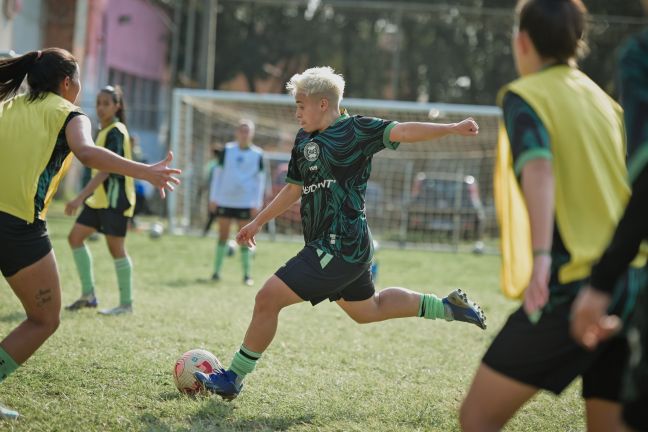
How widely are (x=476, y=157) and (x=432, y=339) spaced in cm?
1332

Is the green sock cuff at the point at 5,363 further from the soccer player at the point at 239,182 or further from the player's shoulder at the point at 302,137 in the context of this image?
the soccer player at the point at 239,182

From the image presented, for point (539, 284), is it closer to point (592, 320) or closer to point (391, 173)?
point (592, 320)

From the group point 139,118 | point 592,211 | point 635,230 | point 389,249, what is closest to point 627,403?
point 635,230

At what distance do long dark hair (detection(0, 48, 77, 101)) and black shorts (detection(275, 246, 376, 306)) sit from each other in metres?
1.55

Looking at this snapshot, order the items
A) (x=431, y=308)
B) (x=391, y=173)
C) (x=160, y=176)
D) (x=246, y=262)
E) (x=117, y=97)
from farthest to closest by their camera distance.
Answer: (x=391, y=173) → (x=246, y=262) → (x=117, y=97) → (x=431, y=308) → (x=160, y=176)

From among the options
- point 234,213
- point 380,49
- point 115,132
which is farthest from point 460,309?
point 380,49

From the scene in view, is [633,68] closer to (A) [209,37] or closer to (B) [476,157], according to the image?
(A) [209,37]

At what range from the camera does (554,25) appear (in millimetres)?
2881

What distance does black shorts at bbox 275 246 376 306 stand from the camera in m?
4.55

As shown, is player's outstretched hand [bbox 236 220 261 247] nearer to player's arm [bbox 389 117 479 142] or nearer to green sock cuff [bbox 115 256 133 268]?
player's arm [bbox 389 117 479 142]

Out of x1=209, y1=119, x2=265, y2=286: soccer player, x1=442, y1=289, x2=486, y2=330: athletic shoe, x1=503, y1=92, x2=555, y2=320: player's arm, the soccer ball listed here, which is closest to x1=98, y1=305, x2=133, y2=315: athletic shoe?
the soccer ball

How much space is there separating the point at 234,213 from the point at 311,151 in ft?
23.1

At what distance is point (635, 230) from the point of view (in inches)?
89.8

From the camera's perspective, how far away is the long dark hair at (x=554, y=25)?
287cm
